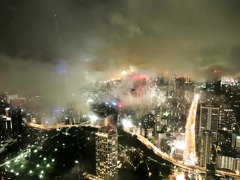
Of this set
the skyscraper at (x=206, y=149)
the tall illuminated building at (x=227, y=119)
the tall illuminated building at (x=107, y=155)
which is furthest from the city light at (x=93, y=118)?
the tall illuminated building at (x=227, y=119)

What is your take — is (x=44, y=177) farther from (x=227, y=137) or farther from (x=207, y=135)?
(x=227, y=137)

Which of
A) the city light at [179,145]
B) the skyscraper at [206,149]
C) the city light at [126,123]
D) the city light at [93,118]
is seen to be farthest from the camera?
the city light at [93,118]

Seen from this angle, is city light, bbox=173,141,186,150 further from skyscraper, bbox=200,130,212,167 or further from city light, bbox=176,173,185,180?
city light, bbox=176,173,185,180

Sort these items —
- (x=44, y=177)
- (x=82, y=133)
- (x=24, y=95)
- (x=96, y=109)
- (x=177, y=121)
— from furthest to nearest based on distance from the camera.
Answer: (x=177, y=121)
(x=96, y=109)
(x=82, y=133)
(x=24, y=95)
(x=44, y=177)

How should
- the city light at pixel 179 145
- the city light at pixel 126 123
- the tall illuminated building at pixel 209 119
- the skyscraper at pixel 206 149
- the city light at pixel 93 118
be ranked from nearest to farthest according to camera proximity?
the skyscraper at pixel 206 149, the city light at pixel 179 145, the tall illuminated building at pixel 209 119, the city light at pixel 126 123, the city light at pixel 93 118

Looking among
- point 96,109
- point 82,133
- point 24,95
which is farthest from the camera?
point 96,109

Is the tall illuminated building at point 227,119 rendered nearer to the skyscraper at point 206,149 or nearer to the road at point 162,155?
the skyscraper at point 206,149

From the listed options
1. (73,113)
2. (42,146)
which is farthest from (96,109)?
(42,146)
